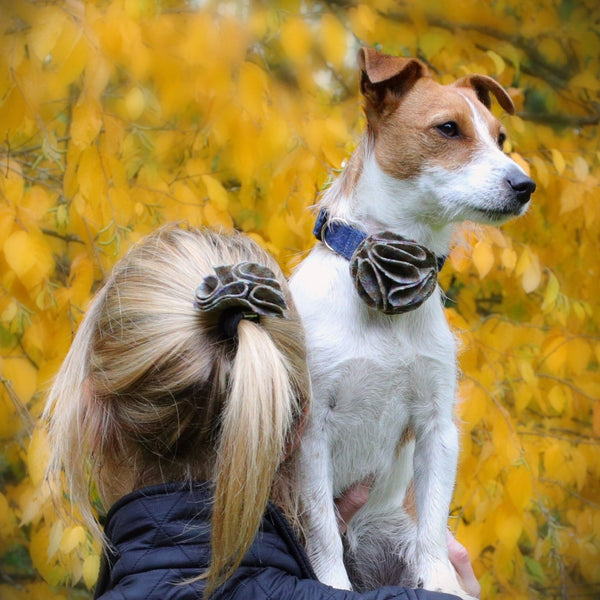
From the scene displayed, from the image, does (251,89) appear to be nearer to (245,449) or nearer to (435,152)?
(435,152)

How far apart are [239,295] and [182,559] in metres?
0.34

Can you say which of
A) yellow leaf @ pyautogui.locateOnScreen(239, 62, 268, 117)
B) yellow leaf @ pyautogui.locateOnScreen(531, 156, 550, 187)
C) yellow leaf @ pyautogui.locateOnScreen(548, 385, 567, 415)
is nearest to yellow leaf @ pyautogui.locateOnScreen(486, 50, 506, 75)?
yellow leaf @ pyautogui.locateOnScreen(531, 156, 550, 187)

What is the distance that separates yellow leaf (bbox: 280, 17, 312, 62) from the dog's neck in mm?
919

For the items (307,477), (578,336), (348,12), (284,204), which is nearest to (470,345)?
(578,336)

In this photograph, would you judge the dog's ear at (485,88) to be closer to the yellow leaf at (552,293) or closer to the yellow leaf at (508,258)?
the yellow leaf at (508,258)

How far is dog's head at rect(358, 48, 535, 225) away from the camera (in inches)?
55.7

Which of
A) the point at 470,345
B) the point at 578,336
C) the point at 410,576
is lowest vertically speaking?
the point at 578,336

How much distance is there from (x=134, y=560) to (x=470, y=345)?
1560mm

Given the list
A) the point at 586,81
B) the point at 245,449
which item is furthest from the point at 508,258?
the point at 245,449

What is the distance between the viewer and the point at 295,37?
228 centimetres

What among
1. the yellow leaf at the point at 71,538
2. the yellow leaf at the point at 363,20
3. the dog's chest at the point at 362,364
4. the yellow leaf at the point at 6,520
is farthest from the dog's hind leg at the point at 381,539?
the yellow leaf at the point at 363,20

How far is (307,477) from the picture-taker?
1.31 m

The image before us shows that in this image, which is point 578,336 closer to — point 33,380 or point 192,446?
point 33,380

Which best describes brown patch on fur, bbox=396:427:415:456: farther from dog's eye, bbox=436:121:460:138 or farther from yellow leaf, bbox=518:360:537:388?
yellow leaf, bbox=518:360:537:388
